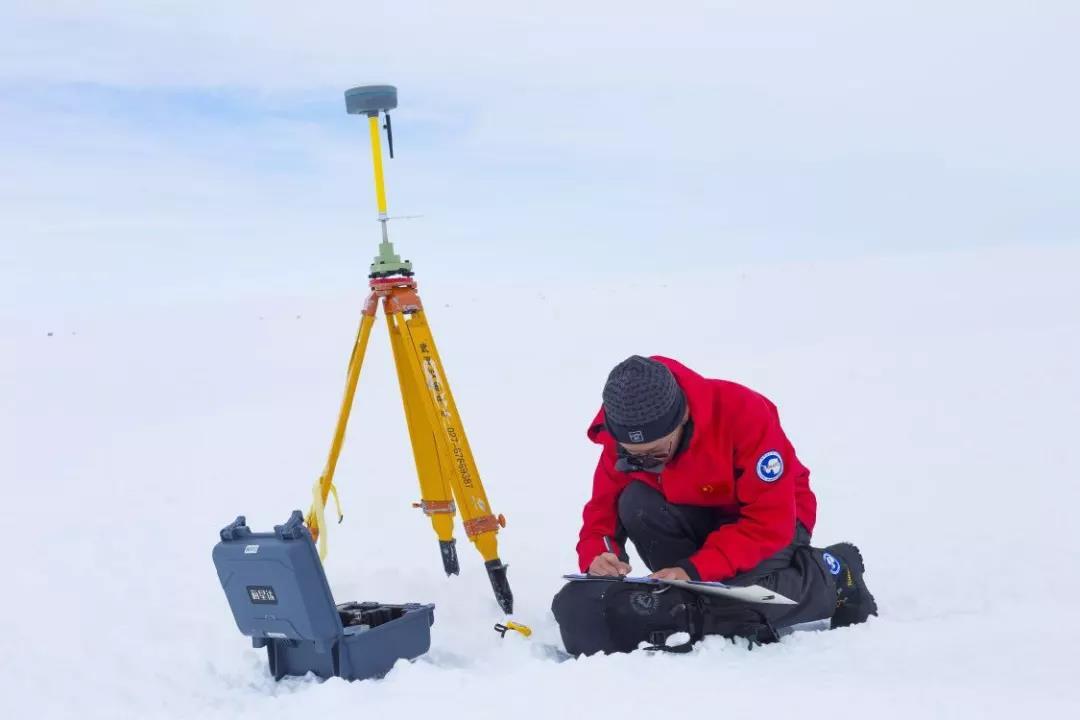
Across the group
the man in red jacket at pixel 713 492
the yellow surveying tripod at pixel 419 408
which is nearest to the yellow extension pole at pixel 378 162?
the yellow surveying tripod at pixel 419 408

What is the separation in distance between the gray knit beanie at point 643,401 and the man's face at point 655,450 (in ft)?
0.09

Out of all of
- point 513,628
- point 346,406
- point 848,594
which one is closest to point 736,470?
point 848,594

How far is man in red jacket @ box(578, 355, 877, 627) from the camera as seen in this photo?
324 centimetres

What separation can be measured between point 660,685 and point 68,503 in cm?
450

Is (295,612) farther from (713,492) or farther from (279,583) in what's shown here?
(713,492)

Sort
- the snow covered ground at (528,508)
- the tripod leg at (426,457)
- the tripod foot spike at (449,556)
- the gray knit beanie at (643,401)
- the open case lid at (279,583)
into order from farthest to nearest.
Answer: the tripod foot spike at (449,556) < the tripod leg at (426,457) < the gray knit beanie at (643,401) < the open case lid at (279,583) < the snow covered ground at (528,508)

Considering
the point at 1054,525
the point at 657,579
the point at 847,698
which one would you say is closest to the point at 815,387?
the point at 1054,525

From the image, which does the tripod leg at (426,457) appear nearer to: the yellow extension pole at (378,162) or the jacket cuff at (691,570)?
the yellow extension pole at (378,162)

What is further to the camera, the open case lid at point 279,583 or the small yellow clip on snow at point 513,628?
the small yellow clip on snow at point 513,628

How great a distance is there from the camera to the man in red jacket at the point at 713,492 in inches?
127

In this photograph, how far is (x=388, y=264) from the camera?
4.18m

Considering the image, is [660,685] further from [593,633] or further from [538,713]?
[593,633]

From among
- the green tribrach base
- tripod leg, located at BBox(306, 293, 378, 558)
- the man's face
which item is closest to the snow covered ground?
tripod leg, located at BBox(306, 293, 378, 558)

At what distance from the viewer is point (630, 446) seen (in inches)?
130
